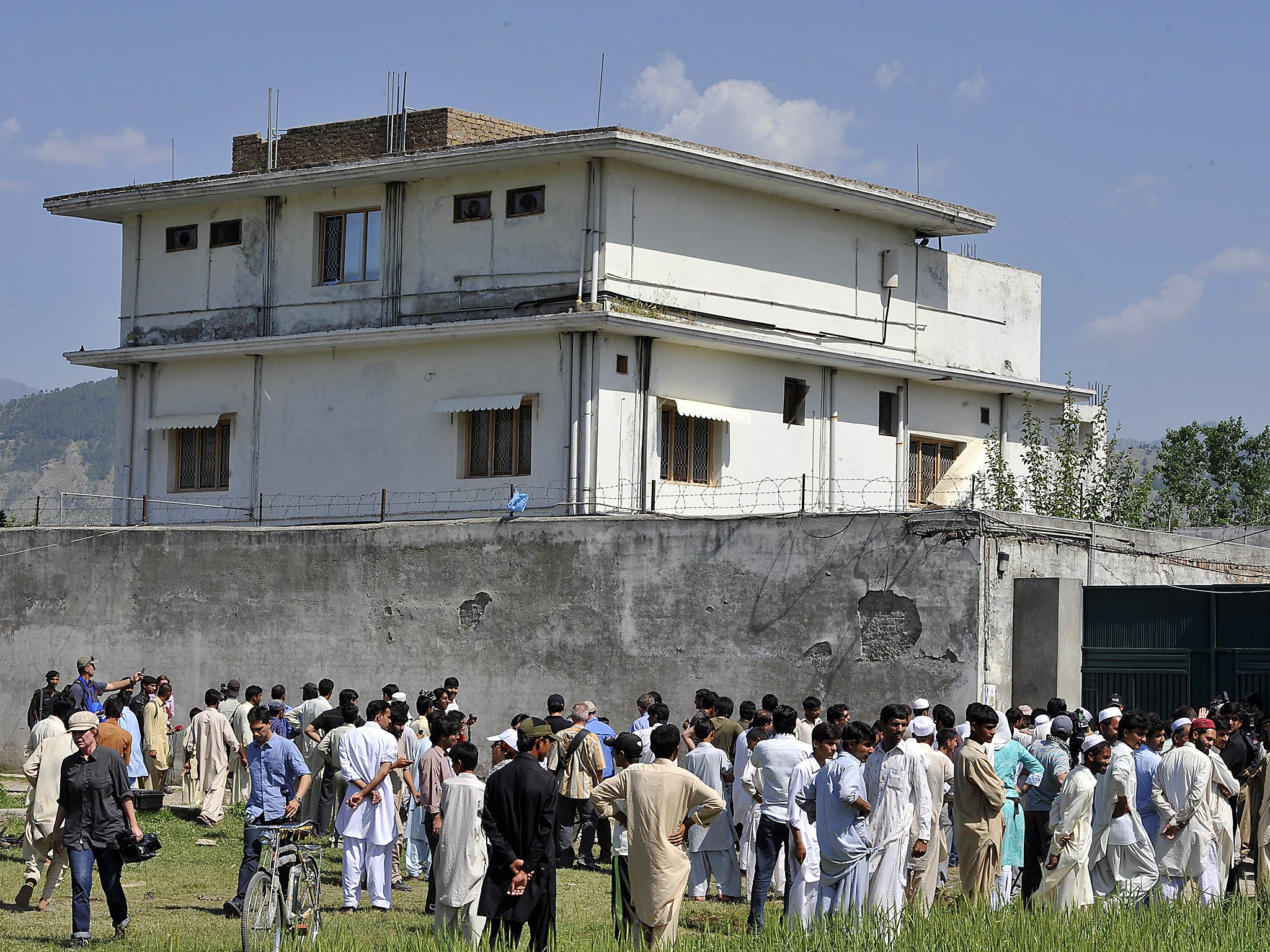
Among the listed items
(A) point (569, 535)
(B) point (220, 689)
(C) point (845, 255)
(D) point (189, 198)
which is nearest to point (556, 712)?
(A) point (569, 535)

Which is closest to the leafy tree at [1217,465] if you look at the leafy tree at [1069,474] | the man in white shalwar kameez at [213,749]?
the leafy tree at [1069,474]

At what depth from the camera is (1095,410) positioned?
33.2m

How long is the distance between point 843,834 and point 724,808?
3.57 ft

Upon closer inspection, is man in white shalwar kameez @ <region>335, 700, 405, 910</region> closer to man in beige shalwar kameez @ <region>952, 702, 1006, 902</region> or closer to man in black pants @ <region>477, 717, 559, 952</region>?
man in black pants @ <region>477, 717, 559, 952</region>

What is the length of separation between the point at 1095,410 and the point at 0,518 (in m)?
21.5

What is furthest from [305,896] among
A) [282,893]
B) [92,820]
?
[92,820]

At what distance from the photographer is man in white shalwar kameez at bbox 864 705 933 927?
37.3 ft

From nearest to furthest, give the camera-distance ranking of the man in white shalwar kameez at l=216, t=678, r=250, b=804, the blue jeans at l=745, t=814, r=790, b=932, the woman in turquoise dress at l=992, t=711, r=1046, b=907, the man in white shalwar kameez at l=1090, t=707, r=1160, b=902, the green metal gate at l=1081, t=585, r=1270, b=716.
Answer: the man in white shalwar kameez at l=1090, t=707, r=1160, b=902 → the blue jeans at l=745, t=814, r=790, b=932 → the woman in turquoise dress at l=992, t=711, r=1046, b=907 → the green metal gate at l=1081, t=585, r=1270, b=716 → the man in white shalwar kameez at l=216, t=678, r=250, b=804

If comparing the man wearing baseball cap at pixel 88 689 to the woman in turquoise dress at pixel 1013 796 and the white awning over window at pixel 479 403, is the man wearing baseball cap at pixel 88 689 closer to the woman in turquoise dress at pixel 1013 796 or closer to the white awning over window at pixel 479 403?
the white awning over window at pixel 479 403

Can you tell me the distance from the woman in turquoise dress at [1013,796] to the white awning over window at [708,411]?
1291cm

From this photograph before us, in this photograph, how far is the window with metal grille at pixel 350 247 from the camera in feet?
92.2

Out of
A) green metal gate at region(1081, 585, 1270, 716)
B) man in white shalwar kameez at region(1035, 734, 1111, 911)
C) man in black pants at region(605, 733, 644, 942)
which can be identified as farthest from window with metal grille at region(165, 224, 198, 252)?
man in white shalwar kameez at region(1035, 734, 1111, 911)

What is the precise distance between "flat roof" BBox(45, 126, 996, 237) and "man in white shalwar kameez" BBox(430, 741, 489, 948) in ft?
50.6

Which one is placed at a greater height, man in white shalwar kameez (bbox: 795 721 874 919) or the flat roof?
the flat roof
